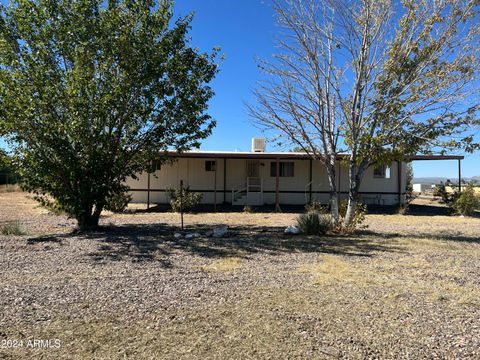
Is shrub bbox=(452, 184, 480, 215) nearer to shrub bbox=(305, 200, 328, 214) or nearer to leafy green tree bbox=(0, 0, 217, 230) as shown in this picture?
shrub bbox=(305, 200, 328, 214)

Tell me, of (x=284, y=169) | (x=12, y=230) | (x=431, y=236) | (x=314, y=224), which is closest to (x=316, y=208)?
(x=284, y=169)

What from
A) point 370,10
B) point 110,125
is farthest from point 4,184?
point 370,10

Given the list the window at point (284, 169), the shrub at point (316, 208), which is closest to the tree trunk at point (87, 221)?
the shrub at point (316, 208)

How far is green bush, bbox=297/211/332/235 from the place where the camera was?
11.2 metres

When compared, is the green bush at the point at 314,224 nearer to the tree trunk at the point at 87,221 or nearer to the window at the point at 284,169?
the tree trunk at the point at 87,221

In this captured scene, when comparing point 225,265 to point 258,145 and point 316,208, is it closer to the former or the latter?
point 316,208

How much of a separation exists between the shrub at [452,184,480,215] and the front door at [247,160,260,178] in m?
9.30

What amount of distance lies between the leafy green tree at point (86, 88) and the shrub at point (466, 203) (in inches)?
502

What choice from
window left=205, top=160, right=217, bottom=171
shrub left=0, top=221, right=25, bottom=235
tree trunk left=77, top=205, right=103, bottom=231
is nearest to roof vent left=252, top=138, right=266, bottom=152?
window left=205, top=160, right=217, bottom=171

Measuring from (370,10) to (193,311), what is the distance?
8.99 m

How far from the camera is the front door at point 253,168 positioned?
2166 centimetres

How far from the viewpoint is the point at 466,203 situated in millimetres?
17484

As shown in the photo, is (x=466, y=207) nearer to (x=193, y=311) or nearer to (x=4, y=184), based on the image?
(x=193, y=311)

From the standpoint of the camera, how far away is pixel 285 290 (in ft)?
18.4
